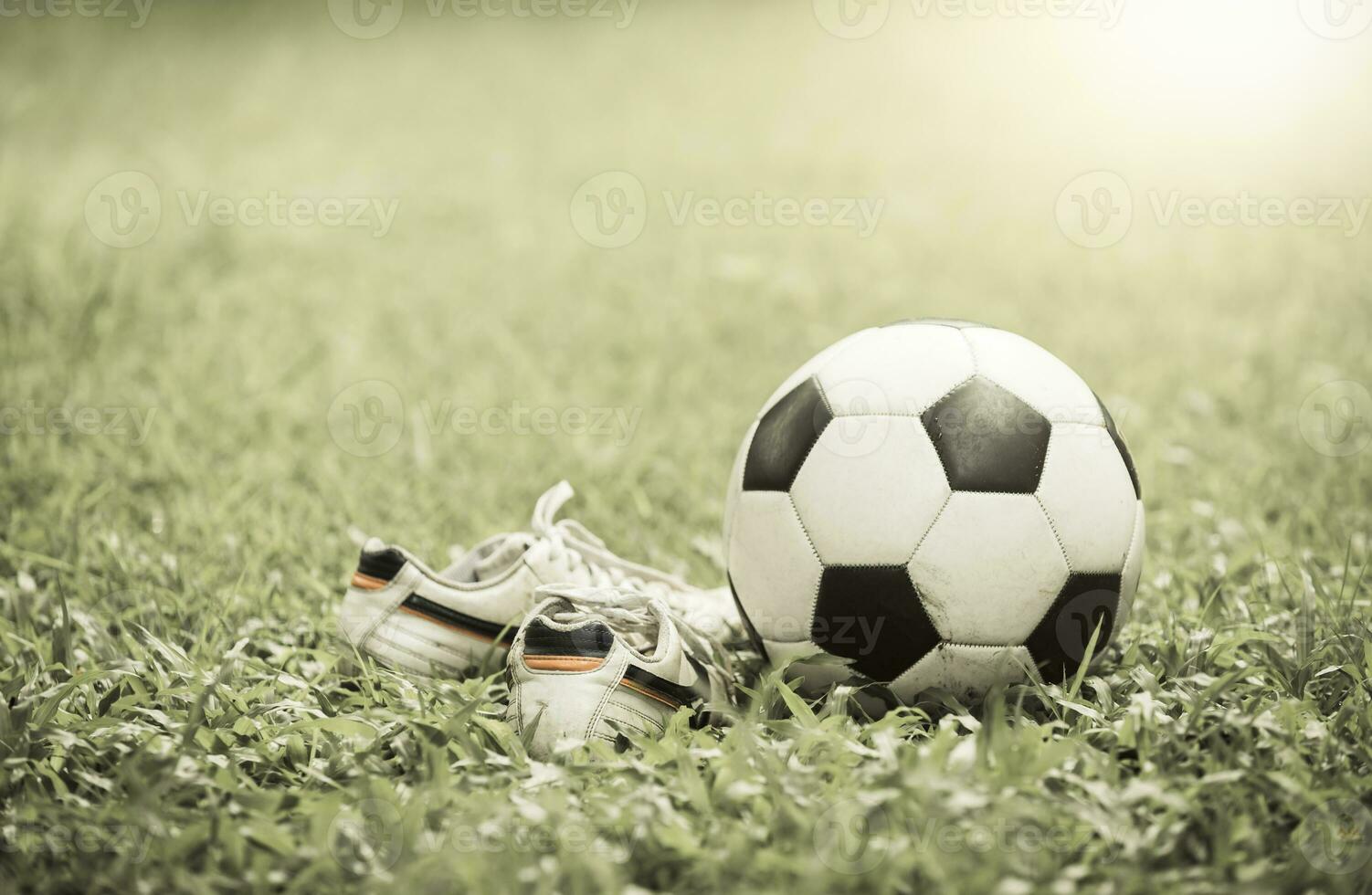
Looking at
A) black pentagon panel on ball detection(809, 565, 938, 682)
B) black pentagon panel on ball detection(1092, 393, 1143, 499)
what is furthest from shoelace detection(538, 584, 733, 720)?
black pentagon panel on ball detection(1092, 393, 1143, 499)

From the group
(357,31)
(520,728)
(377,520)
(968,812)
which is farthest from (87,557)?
(357,31)

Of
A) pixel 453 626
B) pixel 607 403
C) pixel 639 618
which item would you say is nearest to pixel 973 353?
pixel 639 618

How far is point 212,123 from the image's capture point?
880 centimetres

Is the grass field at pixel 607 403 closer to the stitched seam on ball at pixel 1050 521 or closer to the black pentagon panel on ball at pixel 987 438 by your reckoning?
the stitched seam on ball at pixel 1050 521

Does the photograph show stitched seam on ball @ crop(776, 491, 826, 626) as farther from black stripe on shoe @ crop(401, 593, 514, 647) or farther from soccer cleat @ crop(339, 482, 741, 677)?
black stripe on shoe @ crop(401, 593, 514, 647)

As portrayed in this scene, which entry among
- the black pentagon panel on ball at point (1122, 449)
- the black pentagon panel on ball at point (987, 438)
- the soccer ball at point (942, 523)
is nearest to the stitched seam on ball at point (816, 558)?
the soccer ball at point (942, 523)

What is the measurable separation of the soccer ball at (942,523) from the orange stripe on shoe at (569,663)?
0.38 metres

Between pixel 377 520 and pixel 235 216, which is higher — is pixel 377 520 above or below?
below

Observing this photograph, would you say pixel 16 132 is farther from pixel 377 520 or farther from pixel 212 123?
pixel 377 520

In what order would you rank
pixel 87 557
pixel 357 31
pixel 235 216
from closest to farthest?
pixel 87 557
pixel 235 216
pixel 357 31

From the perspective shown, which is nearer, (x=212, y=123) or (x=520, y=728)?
(x=520, y=728)

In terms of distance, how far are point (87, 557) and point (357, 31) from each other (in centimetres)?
941

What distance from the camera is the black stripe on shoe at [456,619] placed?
2383 mm

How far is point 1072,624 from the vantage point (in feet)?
7.07
